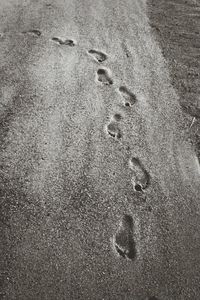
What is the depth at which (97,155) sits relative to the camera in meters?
2.10

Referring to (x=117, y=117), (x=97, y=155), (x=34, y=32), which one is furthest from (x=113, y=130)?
(x=34, y=32)

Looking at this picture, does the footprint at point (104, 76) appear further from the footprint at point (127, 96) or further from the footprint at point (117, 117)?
the footprint at point (117, 117)

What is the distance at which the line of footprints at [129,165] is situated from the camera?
1.73 m

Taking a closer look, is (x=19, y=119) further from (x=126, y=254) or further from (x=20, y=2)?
(x=20, y=2)

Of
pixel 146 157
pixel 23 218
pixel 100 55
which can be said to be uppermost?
pixel 100 55

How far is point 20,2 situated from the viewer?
Result: 128 inches

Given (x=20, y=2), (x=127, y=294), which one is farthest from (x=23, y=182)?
(x=20, y=2)

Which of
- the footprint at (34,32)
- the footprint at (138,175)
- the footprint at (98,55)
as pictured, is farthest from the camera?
the footprint at (34,32)

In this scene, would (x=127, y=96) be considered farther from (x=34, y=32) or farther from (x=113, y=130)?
(x=34, y=32)

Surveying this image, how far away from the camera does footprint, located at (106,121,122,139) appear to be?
2.23 m

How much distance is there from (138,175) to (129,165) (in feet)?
0.31

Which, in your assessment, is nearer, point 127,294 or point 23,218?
point 127,294

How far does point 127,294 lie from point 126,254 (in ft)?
0.66

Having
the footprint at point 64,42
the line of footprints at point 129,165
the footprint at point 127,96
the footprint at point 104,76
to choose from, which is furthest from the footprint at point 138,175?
the footprint at point 64,42
